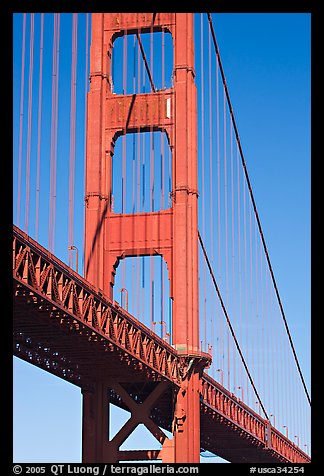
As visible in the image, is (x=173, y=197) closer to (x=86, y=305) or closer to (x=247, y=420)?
(x=86, y=305)

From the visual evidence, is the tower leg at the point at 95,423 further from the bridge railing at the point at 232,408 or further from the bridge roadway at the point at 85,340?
the bridge railing at the point at 232,408

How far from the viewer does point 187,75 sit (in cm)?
3950

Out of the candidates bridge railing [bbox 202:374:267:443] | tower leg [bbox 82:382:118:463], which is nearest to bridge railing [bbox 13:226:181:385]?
tower leg [bbox 82:382:118:463]

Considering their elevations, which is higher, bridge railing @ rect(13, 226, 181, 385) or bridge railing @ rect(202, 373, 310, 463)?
bridge railing @ rect(202, 373, 310, 463)

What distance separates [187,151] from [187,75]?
101 inches

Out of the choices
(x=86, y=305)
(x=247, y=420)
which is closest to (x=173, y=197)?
(x=86, y=305)

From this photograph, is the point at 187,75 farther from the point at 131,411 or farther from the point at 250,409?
the point at 250,409

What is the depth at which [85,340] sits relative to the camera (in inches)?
1182

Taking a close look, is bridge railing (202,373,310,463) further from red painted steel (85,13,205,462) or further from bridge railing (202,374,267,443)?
red painted steel (85,13,205,462)

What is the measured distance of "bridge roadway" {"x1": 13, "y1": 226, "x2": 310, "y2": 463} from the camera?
24891 millimetres

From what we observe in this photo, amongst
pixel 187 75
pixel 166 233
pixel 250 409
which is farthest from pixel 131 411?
pixel 250 409

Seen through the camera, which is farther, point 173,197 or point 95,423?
point 173,197

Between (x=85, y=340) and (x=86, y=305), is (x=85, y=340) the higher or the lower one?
the lower one

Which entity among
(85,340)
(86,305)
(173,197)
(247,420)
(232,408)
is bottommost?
(85,340)
